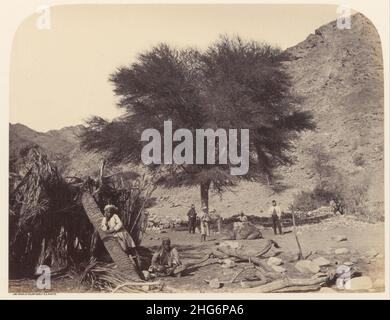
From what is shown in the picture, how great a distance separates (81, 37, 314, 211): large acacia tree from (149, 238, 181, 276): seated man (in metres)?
0.51

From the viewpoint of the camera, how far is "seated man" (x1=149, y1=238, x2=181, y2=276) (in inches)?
203

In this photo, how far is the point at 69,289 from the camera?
5.17 metres

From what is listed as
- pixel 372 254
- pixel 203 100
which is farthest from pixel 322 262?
pixel 203 100

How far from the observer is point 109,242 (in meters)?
5.20

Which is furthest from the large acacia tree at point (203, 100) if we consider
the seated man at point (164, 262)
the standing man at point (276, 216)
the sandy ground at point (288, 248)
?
the seated man at point (164, 262)

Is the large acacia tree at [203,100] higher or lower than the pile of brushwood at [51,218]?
higher

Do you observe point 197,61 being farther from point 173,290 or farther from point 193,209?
point 173,290

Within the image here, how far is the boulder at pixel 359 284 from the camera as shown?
16.9ft

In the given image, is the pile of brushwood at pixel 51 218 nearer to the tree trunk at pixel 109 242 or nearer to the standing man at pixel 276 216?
the tree trunk at pixel 109 242

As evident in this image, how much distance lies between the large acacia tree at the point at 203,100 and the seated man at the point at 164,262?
1.68ft

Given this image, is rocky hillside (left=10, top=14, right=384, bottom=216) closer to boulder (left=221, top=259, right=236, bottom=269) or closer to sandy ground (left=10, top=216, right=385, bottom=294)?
sandy ground (left=10, top=216, right=385, bottom=294)

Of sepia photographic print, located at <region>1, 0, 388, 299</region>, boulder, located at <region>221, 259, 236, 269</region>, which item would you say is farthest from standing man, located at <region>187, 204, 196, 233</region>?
boulder, located at <region>221, 259, 236, 269</region>
